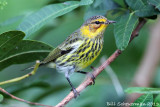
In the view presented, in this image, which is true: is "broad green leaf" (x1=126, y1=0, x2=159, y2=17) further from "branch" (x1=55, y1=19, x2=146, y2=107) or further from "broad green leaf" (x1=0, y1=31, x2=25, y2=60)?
"broad green leaf" (x1=0, y1=31, x2=25, y2=60)

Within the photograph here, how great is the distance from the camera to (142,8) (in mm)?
2426

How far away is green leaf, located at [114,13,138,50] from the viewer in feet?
7.33

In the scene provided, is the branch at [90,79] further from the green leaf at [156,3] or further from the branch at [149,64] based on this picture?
the branch at [149,64]

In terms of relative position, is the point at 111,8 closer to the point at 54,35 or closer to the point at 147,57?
the point at 147,57

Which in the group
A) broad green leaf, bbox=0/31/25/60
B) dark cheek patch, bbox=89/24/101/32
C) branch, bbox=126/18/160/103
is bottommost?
branch, bbox=126/18/160/103

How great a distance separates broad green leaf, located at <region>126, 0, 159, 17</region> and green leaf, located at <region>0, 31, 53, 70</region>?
82 centimetres

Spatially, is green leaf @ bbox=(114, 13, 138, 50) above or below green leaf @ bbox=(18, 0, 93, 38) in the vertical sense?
below

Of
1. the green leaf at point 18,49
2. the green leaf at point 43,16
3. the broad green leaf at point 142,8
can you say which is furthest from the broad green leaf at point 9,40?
the broad green leaf at point 142,8

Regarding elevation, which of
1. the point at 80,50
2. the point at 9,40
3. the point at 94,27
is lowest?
the point at 80,50

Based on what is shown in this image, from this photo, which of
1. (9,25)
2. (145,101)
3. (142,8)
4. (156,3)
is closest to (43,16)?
(9,25)

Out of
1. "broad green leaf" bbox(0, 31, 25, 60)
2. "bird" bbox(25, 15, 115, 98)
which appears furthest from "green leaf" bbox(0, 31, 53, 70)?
"bird" bbox(25, 15, 115, 98)

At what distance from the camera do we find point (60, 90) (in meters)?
Result: 3.26

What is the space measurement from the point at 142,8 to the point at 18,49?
1.10 meters

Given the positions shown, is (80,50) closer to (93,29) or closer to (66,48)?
(66,48)
